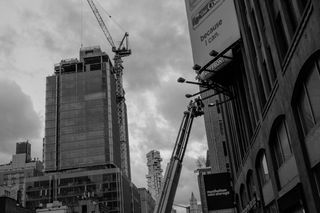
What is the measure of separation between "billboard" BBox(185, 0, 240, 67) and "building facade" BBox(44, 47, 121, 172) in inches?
4691

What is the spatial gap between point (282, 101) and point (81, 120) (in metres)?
149

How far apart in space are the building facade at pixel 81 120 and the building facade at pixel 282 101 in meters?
127

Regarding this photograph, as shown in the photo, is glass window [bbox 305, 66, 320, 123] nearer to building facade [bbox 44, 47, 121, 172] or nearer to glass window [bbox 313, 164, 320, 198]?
glass window [bbox 313, 164, 320, 198]

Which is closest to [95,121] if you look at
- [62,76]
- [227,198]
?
[62,76]

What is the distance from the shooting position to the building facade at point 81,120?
162 meters

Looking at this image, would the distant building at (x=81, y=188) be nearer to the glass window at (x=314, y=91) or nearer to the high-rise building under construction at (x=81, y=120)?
the high-rise building under construction at (x=81, y=120)

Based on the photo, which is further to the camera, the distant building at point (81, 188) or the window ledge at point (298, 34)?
the distant building at point (81, 188)

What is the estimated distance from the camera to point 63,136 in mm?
166750

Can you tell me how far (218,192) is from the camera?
149ft

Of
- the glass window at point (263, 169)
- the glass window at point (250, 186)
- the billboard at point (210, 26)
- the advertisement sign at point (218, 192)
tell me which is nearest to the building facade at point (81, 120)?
the advertisement sign at point (218, 192)

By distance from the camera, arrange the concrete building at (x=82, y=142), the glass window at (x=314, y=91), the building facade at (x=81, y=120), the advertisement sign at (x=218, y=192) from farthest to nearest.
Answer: the building facade at (x=81, y=120), the concrete building at (x=82, y=142), the advertisement sign at (x=218, y=192), the glass window at (x=314, y=91)

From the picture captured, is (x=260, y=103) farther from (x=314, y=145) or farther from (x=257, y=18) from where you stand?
(x=314, y=145)

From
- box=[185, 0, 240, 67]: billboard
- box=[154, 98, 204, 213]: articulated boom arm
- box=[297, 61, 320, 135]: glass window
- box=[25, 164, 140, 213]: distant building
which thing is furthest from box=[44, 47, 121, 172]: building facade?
box=[297, 61, 320, 135]: glass window

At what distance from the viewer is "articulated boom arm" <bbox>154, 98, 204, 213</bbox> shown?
27.0 metres
